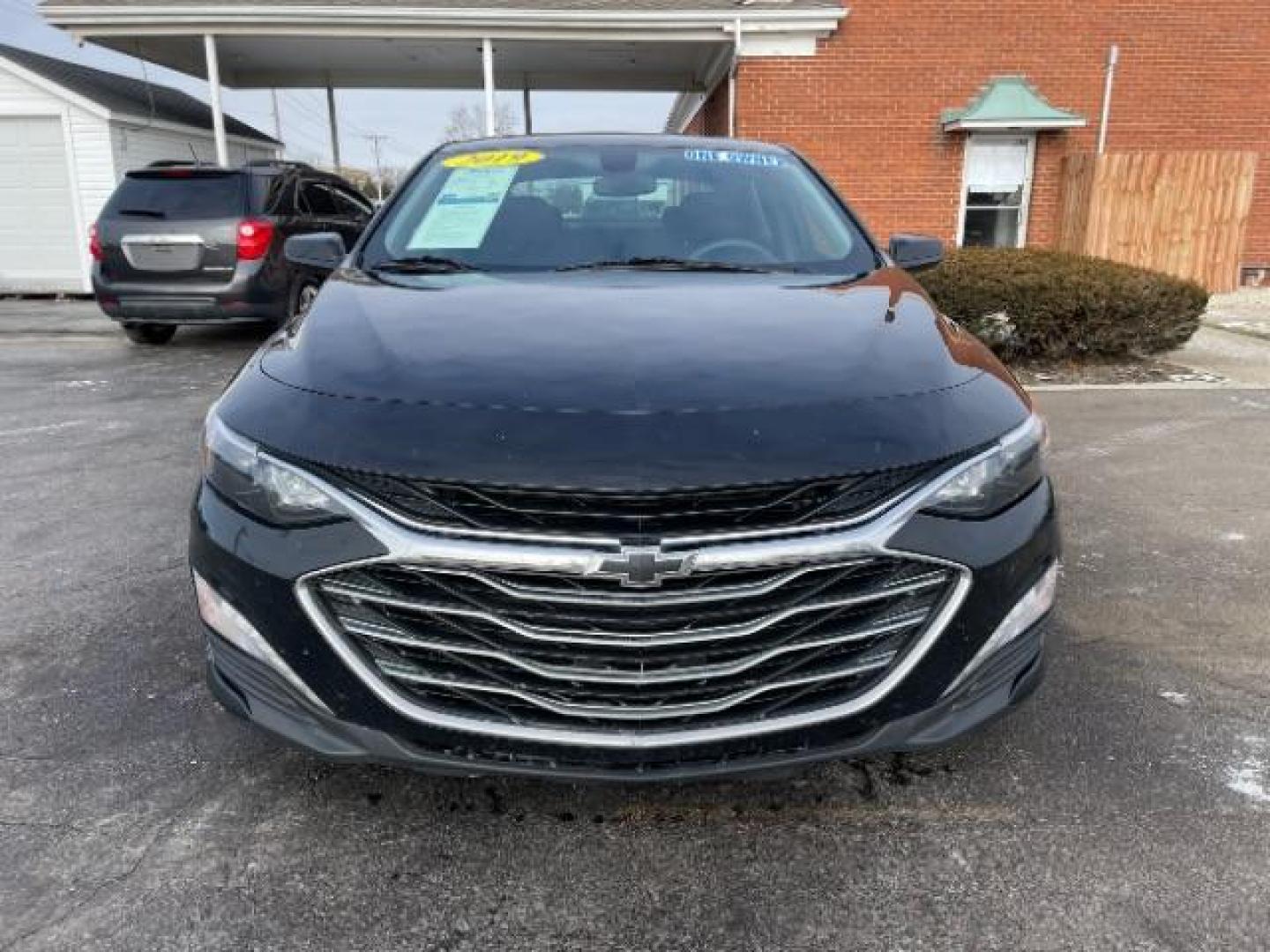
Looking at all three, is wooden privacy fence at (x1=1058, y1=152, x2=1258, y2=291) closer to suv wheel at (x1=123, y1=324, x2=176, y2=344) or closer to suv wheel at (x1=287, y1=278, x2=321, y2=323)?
suv wheel at (x1=287, y1=278, x2=321, y2=323)

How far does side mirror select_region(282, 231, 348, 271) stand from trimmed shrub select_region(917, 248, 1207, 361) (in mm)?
5335

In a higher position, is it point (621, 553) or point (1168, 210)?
point (621, 553)

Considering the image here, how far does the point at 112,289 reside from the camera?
8484 millimetres

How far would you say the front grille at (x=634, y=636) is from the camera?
5.78ft

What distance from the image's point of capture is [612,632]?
178 centimetres

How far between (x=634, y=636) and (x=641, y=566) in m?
0.15

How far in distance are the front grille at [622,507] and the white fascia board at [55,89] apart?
14.1 metres

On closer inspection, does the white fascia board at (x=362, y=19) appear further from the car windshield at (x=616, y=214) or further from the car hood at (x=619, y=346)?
the car hood at (x=619, y=346)

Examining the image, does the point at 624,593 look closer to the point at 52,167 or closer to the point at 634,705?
the point at 634,705

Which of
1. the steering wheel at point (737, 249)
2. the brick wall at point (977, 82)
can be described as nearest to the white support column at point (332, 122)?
the brick wall at point (977, 82)

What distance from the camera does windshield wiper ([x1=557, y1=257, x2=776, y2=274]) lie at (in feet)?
9.53

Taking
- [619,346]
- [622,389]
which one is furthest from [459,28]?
[622,389]

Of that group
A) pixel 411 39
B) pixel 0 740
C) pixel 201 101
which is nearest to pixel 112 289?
pixel 411 39

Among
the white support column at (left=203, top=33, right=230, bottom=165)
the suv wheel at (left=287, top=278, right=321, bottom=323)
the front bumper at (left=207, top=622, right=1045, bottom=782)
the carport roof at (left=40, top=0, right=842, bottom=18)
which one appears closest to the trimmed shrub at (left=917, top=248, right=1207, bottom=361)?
the suv wheel at (left=287, top=278, right=321, bottom=323)
